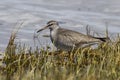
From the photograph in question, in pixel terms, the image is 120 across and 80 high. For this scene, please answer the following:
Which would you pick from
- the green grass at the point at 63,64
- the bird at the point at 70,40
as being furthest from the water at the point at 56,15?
the green grass at the point at 63,64

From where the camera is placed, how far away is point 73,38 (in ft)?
40.4

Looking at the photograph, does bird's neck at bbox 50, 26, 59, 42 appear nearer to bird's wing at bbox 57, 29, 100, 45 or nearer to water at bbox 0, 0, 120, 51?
bird's wing at bbox 57, 29, 100, 45

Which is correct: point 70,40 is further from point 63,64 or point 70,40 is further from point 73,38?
point 63,64

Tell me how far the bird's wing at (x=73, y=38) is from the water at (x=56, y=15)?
0.71 metres

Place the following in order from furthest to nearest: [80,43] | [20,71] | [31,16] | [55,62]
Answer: [31,16] → [80,43] → [55,62] → [20,71]

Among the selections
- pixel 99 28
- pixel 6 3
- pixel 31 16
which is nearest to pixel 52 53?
pixel 99 28

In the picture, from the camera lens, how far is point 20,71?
950 centimetres

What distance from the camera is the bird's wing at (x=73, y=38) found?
12.2 metres

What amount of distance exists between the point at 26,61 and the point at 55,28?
2.67 metres

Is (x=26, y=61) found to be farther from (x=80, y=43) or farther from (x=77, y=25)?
(x=77, y=25)

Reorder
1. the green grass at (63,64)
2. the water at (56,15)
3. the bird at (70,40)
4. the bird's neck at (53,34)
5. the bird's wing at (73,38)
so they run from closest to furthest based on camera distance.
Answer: the green grass at (63,64), the bird at (70,40), the bird's wing at (73,38), the bird's neck at (53,34), the water at (56,15)

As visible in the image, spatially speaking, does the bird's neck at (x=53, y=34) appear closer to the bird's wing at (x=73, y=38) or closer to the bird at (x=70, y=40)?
the bird at (x=70, y=40)

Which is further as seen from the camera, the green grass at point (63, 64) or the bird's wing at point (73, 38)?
the bird's wing at point (73, 38)

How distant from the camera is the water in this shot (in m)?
14.6
